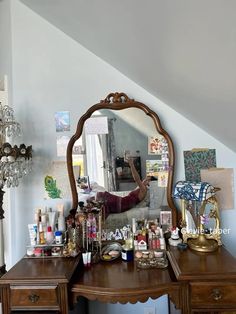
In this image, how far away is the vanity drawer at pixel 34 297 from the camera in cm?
122

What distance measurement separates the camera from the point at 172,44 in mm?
921

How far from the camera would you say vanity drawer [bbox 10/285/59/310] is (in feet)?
4.01

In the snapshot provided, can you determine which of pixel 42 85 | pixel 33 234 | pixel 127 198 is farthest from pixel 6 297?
pixel 42 85

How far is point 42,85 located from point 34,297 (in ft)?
4.10

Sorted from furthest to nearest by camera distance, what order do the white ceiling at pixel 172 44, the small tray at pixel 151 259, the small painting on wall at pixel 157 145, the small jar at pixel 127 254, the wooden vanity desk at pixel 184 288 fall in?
the small painting on wall at pixel 157 145, the small jar at pixel 127 254, the small tray at pixel 151 259, the wooden vanity desk at pixel 184 288, the white ceiling at pixel 172 44

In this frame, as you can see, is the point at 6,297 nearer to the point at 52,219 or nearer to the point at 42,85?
the point at 52,219

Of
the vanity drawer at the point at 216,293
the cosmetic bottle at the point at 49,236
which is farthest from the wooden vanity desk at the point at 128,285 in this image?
the cosmetic bottle at the point at 49,236

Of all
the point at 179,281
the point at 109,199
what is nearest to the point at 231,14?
the point at 179,281

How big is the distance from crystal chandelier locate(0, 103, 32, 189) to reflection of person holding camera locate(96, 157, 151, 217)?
51cm

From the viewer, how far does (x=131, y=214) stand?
1.72 metres

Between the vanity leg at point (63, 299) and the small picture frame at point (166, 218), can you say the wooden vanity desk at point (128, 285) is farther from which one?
the small picture frame at point (166, 218)

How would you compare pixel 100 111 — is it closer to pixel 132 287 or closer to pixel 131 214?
pixel 131 214

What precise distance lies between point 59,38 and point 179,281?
160cm

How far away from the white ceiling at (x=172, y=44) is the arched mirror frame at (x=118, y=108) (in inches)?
4.8
